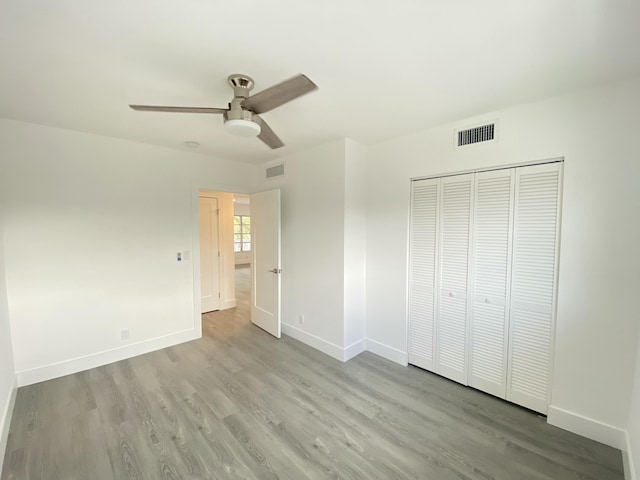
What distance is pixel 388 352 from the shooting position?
10.1 ft

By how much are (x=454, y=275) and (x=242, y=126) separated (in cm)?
220

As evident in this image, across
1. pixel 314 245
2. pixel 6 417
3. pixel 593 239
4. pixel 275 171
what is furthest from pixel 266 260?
pixel 593 239

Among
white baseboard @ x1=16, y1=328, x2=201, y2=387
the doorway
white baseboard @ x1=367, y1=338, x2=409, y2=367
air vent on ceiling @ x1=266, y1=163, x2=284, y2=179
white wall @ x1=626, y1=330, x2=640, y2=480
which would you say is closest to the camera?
white wall @ x1=626, y1=330, x2=640, y2=480

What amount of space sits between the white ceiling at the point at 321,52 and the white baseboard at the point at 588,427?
2306 millimetres

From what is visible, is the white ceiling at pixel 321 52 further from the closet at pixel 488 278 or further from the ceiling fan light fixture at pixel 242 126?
the closet at pixel 488 278

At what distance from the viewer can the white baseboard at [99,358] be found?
102 inches

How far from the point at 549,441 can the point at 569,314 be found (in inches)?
35.1

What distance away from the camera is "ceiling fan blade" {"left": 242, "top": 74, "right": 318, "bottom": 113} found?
52.9 inches

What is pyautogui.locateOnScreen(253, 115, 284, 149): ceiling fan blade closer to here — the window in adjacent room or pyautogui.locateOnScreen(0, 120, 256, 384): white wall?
pyautogui.locateOnScreen(0, 120, 256, 384): white wall

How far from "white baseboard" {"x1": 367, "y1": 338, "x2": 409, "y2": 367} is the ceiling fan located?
8.48 feet

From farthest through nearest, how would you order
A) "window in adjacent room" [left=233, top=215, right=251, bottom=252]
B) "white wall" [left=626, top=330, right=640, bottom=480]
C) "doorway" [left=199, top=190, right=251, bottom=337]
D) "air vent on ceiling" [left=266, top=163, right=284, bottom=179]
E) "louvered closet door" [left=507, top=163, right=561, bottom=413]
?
1. "window in adjacent room" [left=233, top=215, right=251, bottom=252]
2. "doorway" [left=199, top=190, right=251, bottom=337]
3. "air vent on ceiling" [left=266, top=163, right=284, bottom=179]
4. "louvered closet door" [left=507, top=163, right=561, bottom=413]
5. "white wall" [left=626, top=330, right=640, bottom=480]

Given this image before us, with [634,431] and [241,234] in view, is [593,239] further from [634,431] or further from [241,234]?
[241,234]

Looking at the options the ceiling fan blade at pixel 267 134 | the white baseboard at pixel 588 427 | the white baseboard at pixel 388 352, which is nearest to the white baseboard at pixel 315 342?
the white baseboard at pixel 388 352

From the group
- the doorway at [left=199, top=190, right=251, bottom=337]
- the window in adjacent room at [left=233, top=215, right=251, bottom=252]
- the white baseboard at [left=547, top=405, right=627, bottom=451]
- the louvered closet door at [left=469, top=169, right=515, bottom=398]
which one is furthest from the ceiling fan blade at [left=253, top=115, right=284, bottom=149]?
the window in adjacent room at [left=233, top=215, right=251, bottom=252]
